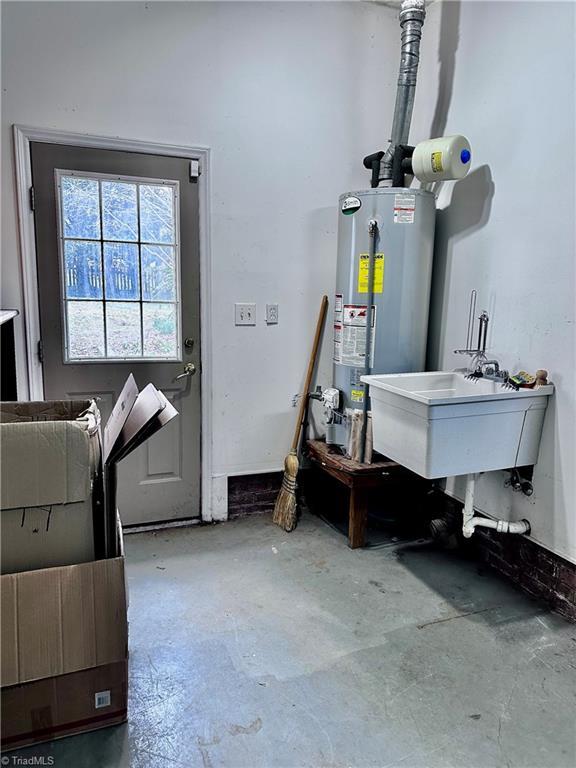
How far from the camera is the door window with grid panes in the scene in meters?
2.47

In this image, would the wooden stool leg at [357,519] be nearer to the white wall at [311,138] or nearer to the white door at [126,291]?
the white wall at [311,138]

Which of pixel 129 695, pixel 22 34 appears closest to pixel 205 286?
pixel 22 34

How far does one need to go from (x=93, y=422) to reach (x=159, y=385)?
1.31 metres

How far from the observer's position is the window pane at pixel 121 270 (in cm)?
254

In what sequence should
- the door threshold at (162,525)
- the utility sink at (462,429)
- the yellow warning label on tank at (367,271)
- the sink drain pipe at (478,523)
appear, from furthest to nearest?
the door threshold at (162,525)
the yellow warning label on tank at (367,271)
the sink drain pipe at (478,523)
the utility sink at (462,429)

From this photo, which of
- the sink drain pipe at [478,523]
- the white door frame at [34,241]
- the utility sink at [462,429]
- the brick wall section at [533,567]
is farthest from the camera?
the white door frame at [34,241]

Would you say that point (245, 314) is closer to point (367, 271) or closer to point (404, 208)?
point (367, 271)

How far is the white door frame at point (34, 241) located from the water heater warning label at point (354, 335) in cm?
74

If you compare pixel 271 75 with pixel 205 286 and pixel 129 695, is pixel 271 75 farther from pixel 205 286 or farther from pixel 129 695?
pixel 129 695

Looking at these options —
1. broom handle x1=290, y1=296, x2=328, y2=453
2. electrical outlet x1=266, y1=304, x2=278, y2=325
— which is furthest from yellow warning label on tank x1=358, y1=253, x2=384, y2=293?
electrical outlet x1=266, y1=304, x2=278, y2=325

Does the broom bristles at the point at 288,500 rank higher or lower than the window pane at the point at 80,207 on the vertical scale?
lower

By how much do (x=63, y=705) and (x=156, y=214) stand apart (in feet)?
7.06

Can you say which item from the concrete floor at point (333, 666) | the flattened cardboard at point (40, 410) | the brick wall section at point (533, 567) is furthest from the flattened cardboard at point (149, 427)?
the brick wall section at point (533, 567)

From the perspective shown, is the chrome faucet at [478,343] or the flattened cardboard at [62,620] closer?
the flattened cardboard at [62,620]
